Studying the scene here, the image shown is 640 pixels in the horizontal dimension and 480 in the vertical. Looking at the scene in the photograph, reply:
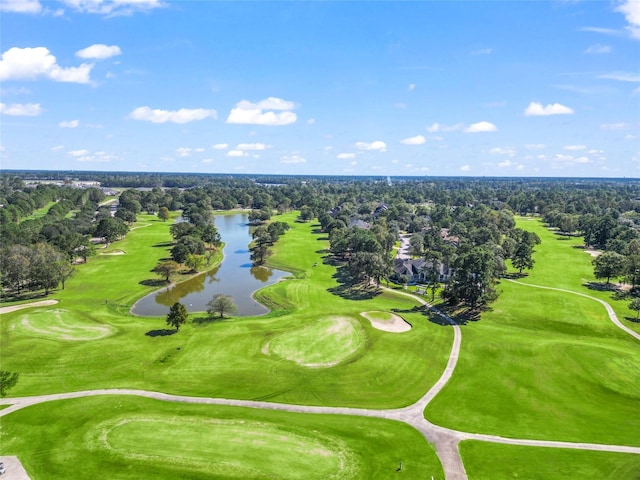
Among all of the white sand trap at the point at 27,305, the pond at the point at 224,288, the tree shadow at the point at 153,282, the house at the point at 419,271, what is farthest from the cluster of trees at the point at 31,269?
the house at the point at 419,271

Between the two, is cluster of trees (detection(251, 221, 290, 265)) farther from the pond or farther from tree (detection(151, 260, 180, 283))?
tree (detection(151, 260, 180, 283))

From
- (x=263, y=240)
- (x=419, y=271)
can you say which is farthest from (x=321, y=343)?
(x=263, y=240)

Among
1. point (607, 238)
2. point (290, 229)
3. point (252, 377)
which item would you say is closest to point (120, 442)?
point (252, 377)

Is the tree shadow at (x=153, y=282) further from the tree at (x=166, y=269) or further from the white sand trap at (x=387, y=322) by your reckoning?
the white sand trap at (x=387, y=322)

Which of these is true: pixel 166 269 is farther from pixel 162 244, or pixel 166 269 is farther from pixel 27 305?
pixel 162 244

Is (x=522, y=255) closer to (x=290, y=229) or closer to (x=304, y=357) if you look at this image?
(x=304, y=357)
